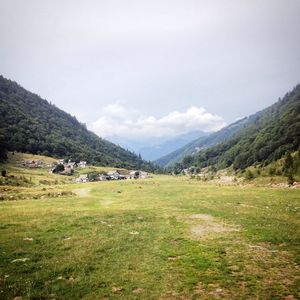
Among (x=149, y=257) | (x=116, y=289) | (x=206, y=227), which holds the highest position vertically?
(x=206, y=227)

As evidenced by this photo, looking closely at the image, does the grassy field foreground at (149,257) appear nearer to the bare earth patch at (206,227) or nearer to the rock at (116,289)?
the rock at (116,289)

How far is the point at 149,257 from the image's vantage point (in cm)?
2359

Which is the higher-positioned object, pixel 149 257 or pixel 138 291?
pixel 149 257

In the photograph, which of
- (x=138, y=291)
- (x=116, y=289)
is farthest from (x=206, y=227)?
(x=116, y=289)

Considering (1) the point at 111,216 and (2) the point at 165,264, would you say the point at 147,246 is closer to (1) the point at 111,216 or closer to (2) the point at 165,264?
(2) the point at 165,264

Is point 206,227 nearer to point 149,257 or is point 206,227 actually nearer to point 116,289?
point 149,257

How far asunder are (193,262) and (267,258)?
582 centimetres

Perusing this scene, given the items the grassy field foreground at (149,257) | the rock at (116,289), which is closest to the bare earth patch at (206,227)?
the grassy field foreground at (149,257)

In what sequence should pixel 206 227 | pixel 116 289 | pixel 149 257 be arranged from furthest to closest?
1. pixel 206 227
2. pixel 149 257
3. pixel 116 289

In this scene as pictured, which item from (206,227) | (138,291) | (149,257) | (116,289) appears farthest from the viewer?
(206,227)

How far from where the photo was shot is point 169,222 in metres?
37.4

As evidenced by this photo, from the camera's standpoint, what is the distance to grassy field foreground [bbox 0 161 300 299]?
691 inches

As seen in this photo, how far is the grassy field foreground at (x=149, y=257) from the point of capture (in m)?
17.6

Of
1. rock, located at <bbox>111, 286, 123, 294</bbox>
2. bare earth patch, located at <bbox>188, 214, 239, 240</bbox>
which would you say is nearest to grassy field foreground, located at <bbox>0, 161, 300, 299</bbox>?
rock, located at <bbox>111, 286, 123, 294</bbox>
